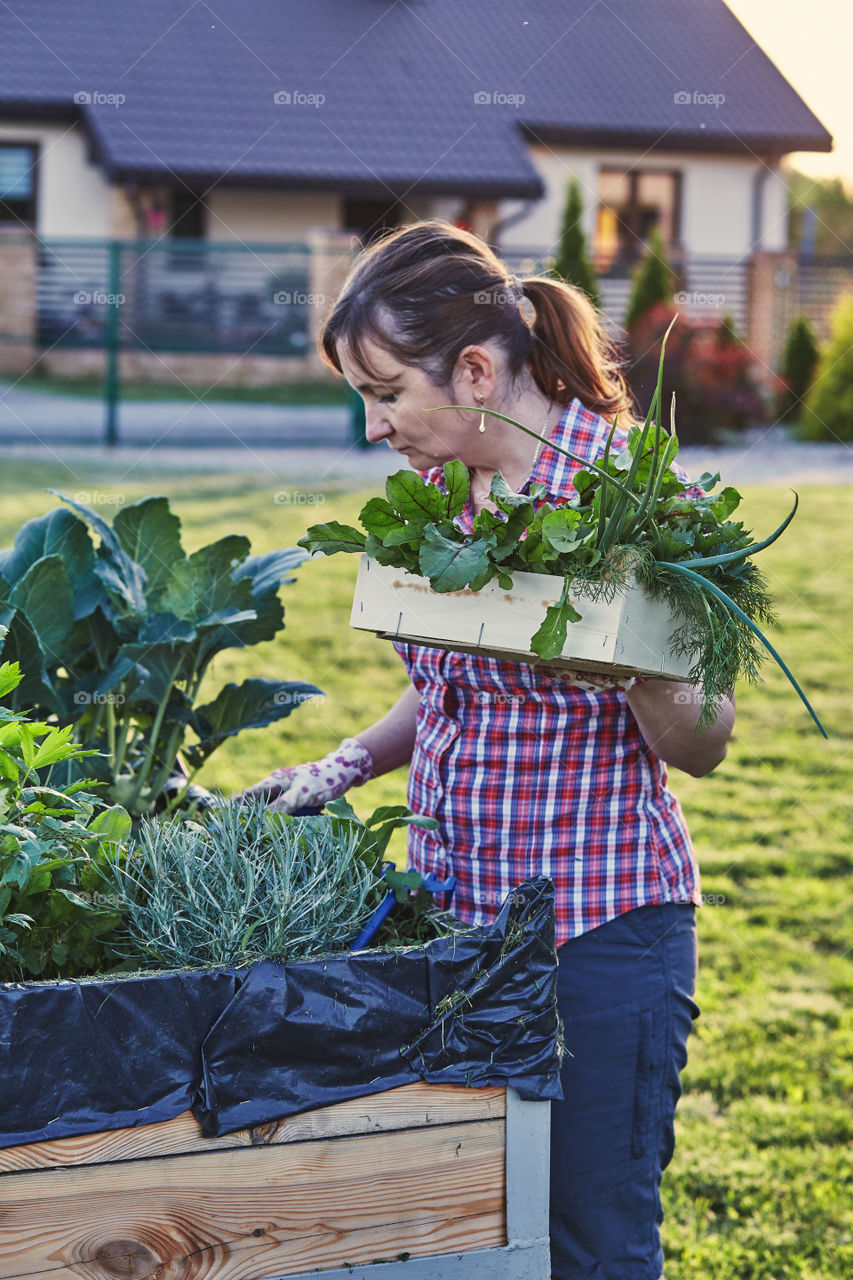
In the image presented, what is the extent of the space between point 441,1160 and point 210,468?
7.96m

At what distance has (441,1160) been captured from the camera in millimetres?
1282

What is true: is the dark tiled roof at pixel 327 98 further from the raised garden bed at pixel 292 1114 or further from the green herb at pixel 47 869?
the raised garden bed at pixel 292 1114

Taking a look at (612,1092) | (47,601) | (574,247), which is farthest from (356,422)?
(612,1092)

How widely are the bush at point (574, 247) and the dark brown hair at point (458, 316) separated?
413 inches

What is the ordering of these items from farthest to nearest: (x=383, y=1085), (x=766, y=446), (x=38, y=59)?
1. (x=38, y=59)
2. (x=766, y=446)
3. (x=383, y=1085)

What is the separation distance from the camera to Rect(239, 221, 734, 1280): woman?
5.09 feet

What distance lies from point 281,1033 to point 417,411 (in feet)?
2.57

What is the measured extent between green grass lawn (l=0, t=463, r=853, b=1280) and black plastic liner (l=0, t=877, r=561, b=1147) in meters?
0.50

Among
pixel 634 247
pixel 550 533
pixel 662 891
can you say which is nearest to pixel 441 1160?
pixel 662 891

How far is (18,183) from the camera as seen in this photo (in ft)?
47.3

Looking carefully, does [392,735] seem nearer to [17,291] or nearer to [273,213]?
[17,291]

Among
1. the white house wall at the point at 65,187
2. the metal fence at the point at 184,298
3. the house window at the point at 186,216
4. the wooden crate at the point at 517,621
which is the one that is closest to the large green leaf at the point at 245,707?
the wooden crate at the point at 517,621

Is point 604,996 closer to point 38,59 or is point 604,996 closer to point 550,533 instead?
point 550,533

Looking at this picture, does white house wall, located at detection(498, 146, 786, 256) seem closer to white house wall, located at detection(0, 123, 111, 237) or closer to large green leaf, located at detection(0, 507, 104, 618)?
white house wall, located at detection(0, 123, 111, 237)
